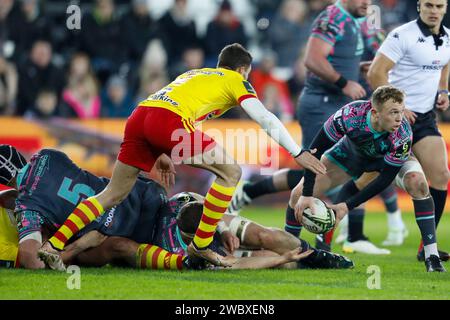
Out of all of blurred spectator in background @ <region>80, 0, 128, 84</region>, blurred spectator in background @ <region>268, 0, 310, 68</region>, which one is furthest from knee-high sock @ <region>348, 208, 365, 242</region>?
blurred spectator in background @ <region>80, 0, 128, 84</region>

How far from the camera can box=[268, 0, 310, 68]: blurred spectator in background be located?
51.5 feet

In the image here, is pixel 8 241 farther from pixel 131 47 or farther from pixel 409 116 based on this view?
pixel 131 47

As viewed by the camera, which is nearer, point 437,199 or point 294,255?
point 294,255

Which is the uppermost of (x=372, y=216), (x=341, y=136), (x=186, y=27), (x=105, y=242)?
(x=186, y=27)

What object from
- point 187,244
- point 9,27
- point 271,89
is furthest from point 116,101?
point 187,244

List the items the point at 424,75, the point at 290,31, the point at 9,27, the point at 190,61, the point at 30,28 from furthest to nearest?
the point at 290,31, the point at 190,61, the point at 9,27, the point at 30,28, the point at 424,75

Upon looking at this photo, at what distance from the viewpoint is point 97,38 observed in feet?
49.3

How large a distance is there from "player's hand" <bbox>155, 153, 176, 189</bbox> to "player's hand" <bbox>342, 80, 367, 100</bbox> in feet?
7.46

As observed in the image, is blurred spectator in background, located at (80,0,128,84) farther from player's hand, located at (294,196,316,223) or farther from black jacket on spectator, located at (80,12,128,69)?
player's hand, located at (294,196,316,223)

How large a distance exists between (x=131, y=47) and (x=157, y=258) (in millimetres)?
8301

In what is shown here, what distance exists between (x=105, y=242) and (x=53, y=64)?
301 inches

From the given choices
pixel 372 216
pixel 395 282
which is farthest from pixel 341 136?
pixel 372 216

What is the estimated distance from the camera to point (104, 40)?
49.5 feet
